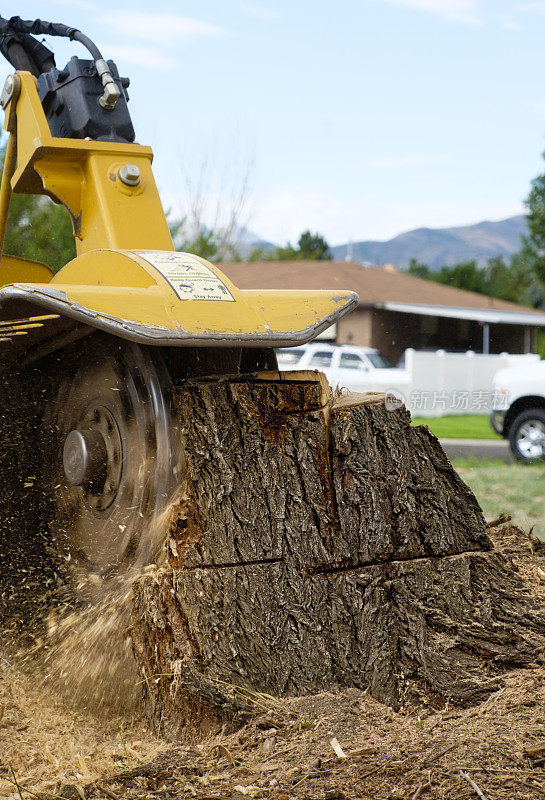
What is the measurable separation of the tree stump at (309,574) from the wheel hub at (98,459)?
16.2 inches

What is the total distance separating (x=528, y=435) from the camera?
30.8 ft

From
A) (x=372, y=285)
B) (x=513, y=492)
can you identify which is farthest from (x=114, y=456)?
(x=372, y=285)

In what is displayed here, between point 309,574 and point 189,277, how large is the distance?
0.98 meters

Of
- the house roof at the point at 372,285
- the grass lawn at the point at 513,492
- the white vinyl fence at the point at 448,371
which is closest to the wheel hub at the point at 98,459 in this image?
the grass lawn at the point at 513,492

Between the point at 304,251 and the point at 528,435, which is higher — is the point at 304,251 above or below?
above

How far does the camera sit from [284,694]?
245cm

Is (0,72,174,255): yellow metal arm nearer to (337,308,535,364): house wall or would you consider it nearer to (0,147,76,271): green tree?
(0,147,76,271): green tree

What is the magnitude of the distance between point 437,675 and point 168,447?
1061 millimetres

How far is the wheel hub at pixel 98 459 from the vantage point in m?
2.94

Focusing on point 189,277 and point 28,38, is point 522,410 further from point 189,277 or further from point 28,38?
point 189,277

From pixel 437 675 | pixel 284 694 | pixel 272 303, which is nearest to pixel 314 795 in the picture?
pixel 284 694

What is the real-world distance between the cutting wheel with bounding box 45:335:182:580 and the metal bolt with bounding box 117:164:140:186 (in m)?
0.64

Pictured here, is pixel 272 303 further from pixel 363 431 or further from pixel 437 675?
pixel 437 675

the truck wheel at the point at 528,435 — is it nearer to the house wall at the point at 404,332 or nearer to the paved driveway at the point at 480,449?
the paved driveway at the point at 480,449
